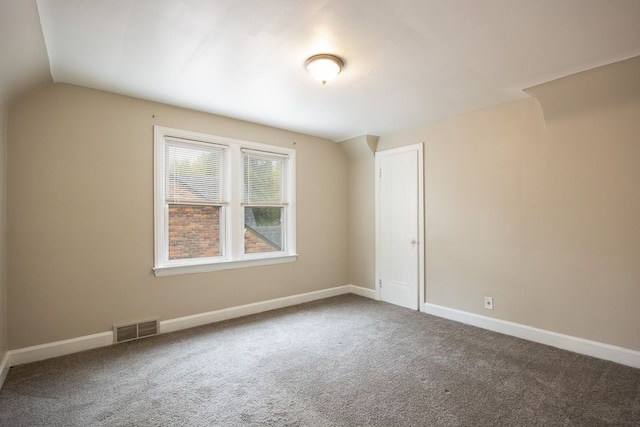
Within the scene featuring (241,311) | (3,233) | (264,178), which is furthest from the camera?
(264,178)

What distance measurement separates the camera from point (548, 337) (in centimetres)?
307

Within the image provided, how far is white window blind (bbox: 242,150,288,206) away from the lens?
413 centimetres

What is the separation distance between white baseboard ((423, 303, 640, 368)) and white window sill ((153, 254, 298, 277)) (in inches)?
82.2

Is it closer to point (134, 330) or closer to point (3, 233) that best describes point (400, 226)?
point (134, 330)

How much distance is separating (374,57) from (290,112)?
58.9 inches

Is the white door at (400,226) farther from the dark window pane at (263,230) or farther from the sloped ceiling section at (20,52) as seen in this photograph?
the sloped ceiling section at (20,52)

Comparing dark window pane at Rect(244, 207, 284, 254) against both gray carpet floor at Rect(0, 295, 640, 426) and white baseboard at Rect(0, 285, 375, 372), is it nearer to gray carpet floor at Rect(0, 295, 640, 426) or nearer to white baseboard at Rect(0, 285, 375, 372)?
white baseboard at Rect(0, 285, 375, 372)

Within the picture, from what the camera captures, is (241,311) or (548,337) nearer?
(548,337)

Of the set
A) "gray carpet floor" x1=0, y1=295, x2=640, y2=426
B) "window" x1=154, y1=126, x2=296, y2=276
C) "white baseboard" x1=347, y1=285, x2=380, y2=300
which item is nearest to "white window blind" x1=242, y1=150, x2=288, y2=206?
"window" x1=154, y1=126, x2=296, y2=276

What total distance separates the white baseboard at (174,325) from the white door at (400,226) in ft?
1.64

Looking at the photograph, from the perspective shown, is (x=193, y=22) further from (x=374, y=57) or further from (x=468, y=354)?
(x=468, y=354)

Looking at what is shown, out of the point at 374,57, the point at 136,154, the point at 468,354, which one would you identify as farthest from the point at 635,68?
the point at 136,154

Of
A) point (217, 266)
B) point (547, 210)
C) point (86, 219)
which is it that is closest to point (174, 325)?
point (217, 266)

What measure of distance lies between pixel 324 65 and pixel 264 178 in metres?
2.13
